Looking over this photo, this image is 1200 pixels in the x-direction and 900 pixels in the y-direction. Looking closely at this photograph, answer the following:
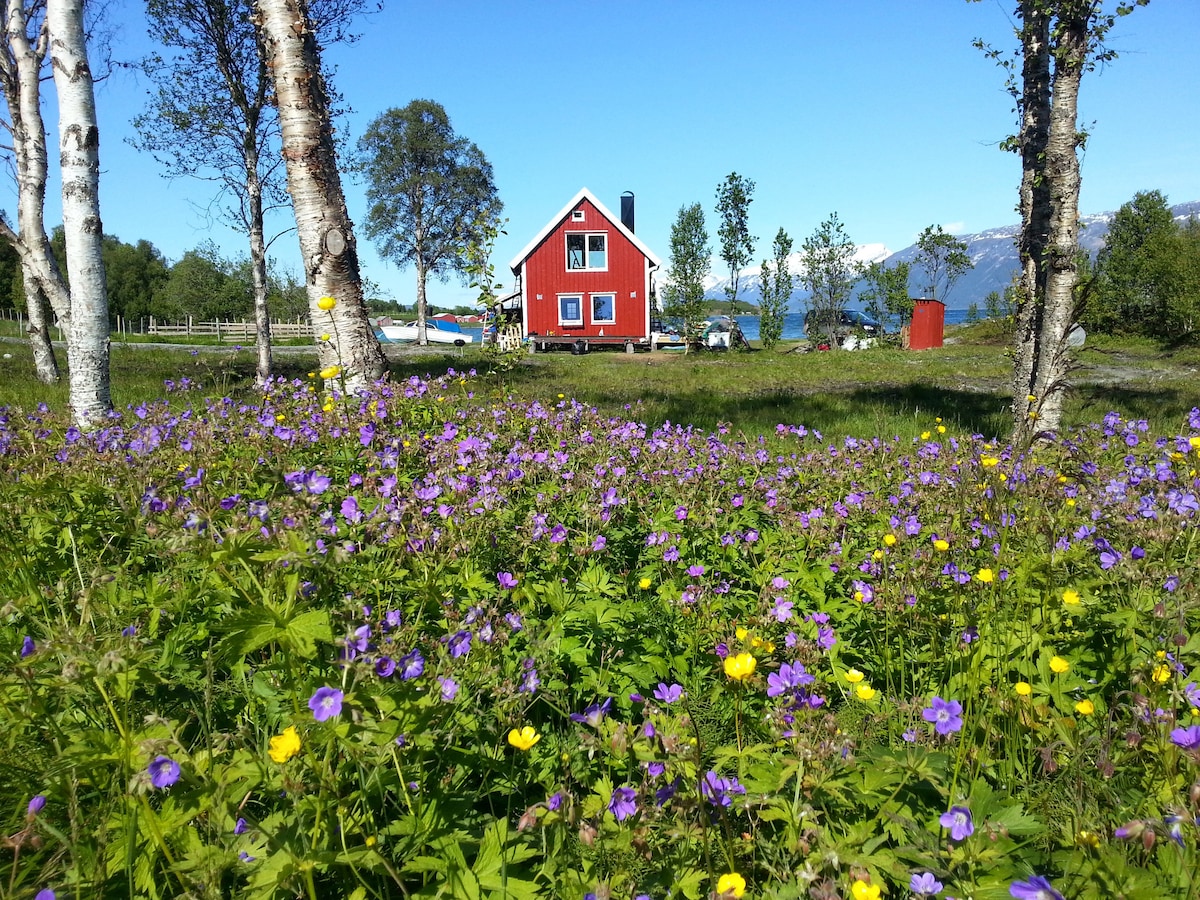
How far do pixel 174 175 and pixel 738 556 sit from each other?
1878 centimetres

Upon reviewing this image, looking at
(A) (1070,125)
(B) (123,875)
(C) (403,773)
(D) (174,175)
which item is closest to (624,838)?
(C) (403,773)

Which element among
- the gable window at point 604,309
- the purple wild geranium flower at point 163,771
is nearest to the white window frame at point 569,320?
the gable window at point 604,309

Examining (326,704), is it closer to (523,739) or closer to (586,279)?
(523,739)

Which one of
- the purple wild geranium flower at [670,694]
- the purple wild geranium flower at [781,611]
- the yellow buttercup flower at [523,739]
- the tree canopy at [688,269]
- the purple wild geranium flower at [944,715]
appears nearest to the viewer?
the yellow buttercup flower at [523,739]

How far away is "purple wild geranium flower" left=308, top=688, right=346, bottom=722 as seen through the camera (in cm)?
131

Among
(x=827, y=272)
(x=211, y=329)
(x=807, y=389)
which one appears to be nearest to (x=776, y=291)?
(x=827, y=272)

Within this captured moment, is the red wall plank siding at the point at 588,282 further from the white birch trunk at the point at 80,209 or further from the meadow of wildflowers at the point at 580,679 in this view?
the meadow of wildflowers at the point at 580,679

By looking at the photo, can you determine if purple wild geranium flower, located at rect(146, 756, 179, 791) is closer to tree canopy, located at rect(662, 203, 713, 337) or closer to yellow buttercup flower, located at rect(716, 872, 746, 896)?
yellow buttercup flower, located at rect(716, 872, 746, 896)

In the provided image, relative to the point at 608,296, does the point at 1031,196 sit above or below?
below

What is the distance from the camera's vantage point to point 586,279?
3722 centimetres

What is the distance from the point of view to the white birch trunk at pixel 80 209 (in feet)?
21.3

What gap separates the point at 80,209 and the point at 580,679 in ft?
23.0

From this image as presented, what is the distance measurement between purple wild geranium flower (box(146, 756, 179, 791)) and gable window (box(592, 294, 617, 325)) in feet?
120

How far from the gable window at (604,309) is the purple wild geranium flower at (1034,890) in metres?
36.9
